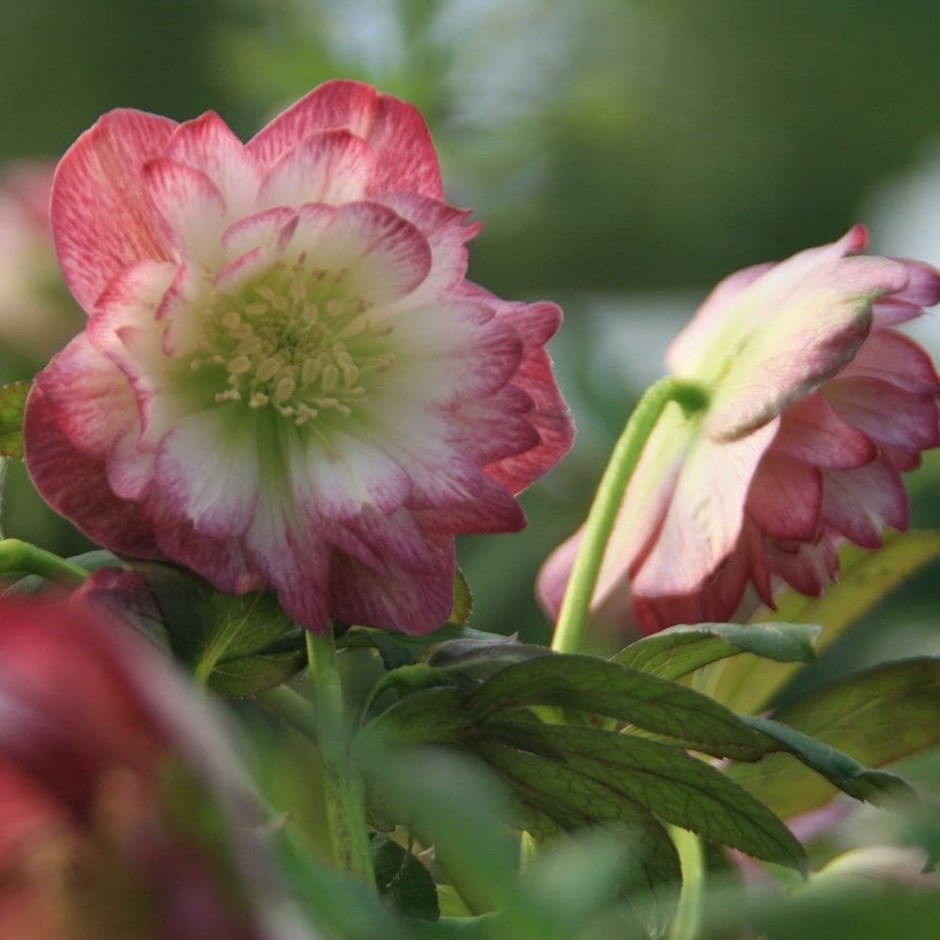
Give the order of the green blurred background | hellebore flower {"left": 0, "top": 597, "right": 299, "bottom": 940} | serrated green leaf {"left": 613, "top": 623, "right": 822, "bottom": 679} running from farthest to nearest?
the green blurred background
serrated green leaf {"left": 613, "top": 623, "right": 822, "bottom": 679}
hellebore flower {"left": 0, "top": 597, "right": 299, "bottom": 940}

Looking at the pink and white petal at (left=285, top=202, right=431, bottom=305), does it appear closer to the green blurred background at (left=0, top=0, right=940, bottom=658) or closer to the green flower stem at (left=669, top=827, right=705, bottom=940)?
the green flower stem at (left=669, top=827, right=705, bottom=940)

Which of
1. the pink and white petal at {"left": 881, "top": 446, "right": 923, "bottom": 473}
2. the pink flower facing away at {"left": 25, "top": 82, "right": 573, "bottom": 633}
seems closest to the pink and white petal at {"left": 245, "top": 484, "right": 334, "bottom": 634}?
the pink flower facing away at {"left": 25, "top": 82, "right": 573, "bottom": 633}

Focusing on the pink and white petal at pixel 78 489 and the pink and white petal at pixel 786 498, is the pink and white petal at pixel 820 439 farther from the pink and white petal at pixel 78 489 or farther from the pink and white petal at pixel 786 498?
the pink and white petal at pixel 78 489

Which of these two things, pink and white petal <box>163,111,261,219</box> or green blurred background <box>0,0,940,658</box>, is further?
green blurred background <box>0,0,940,658</box>

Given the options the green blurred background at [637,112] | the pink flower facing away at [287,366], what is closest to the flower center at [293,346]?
the pink flower facing away at [287,366]

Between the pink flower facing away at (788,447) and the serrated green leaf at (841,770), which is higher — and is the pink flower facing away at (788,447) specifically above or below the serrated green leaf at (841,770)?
above

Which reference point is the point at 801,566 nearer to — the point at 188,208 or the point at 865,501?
the point at 865,501

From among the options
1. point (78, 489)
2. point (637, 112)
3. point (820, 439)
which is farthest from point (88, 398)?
point (637, 112)
